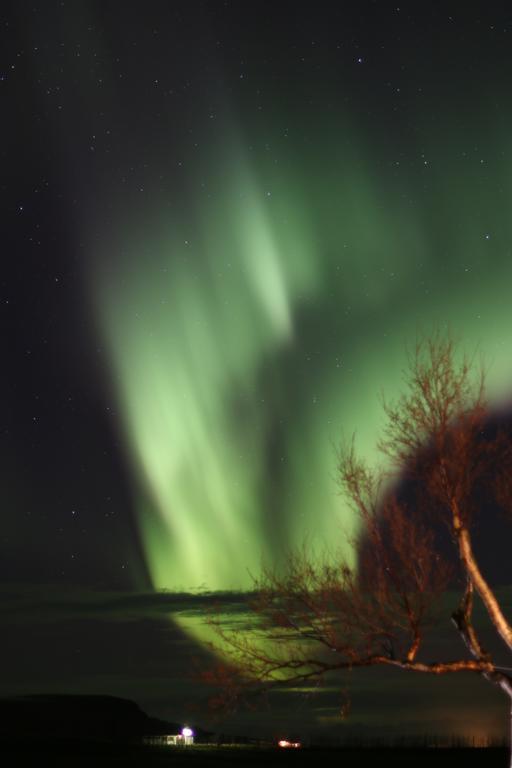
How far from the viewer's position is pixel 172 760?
59.1 m

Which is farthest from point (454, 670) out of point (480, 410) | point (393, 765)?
point (393, 765)

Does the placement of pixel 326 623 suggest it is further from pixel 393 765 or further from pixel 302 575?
pixel 393 765

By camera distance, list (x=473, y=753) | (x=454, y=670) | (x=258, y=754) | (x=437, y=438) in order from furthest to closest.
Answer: (x=258, y=754) → (x=473, y=753) → (x=437, y=438) → (x=454, y=670)

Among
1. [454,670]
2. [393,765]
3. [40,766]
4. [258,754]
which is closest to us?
[454,670]

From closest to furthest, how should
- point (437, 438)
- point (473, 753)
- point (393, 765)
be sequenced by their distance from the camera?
1. point (437, 438)
2. point (393, 765)
3. point (473, 753)

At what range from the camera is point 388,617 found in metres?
26.4

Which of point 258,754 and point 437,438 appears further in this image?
point 258,754

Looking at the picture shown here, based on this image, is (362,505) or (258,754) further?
(258,754)

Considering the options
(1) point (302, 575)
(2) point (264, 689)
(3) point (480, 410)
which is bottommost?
(2) point (264, 689)

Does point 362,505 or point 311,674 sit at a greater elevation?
point 362,505

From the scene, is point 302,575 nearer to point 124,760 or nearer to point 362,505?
point 362,505

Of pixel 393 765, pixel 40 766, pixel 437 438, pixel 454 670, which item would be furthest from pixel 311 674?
pixel 40 766

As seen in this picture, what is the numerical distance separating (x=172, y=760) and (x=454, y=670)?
36564 mm

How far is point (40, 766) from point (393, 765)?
65.9ft
